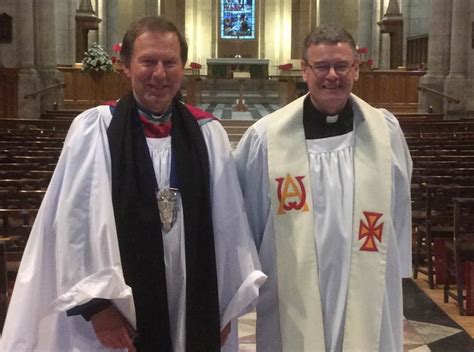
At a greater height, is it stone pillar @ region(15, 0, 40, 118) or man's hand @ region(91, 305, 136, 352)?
stone pillar @ region(15, 0, 40, 118)

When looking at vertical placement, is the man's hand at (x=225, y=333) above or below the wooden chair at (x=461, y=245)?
above

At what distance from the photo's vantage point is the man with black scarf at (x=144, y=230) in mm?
2463

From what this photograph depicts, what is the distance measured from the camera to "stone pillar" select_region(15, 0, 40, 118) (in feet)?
58.1

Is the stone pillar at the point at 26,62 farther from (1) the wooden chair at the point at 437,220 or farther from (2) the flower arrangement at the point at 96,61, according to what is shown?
(1) the wooden chair at the point at 437,220

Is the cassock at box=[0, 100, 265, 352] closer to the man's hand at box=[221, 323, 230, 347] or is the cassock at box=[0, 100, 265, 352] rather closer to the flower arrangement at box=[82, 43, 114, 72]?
the man's hand at box=[221, 323, 230, 347]

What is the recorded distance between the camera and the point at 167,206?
101 inches

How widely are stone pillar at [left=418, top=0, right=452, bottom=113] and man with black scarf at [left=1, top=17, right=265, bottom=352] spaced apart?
1663 centimetres

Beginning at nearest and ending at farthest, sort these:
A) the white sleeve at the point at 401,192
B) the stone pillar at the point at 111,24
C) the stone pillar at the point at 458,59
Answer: the white sleeve at the point at 401,192, the stone pillar at the point at 458,59, the stone pillar at the point at 111,24

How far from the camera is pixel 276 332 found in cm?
280

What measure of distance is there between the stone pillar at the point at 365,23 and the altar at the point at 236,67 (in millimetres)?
3825

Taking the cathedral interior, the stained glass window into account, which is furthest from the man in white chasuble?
the stained glass window

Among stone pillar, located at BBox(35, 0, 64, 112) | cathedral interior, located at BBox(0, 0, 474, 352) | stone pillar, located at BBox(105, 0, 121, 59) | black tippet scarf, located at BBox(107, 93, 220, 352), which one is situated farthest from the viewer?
stone pillar, located at BBox(105, 0, 121, 59)

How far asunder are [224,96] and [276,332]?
83.7 ft

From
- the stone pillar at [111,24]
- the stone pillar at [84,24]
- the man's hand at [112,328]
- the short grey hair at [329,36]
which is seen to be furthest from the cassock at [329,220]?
the stone pillar at [111,24]
